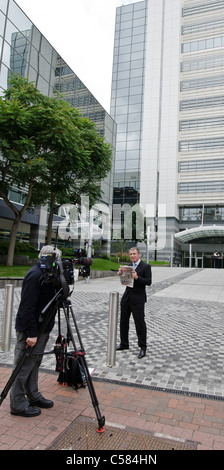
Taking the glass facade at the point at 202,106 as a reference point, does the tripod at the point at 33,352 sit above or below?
below

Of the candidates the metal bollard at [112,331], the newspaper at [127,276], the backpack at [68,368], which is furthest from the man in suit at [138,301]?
the backpack at [68,368]

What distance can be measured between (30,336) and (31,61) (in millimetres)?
30403

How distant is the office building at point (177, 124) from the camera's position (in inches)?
2199

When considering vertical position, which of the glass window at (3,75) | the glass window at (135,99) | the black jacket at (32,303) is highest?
the glass window at (135,99)

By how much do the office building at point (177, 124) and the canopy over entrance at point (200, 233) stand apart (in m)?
0.24

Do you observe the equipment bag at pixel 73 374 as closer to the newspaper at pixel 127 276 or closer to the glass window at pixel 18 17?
the newspaper at pixel 127 276

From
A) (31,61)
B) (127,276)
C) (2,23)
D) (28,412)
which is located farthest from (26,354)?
(31,61)

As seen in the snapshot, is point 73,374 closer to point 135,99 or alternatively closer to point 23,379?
point 23,379

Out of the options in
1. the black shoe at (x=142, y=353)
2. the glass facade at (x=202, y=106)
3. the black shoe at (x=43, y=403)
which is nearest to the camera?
the black shoe at (x=43, y=403)

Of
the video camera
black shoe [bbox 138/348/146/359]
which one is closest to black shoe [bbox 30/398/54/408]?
the video camera

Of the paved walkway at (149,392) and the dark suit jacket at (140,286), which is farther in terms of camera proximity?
the dark suit jacket at (140,286)

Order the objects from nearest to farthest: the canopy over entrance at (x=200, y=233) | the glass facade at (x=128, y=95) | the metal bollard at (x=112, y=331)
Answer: the metal bollard at (x=112, y=331) < the canopy over entrance at (x=200, y=233) < the glass facade at (x=128, y=95)

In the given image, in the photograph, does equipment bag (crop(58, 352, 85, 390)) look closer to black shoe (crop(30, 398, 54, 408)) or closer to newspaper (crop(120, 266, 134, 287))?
black shoe (crop(30, 398, 54, 408))

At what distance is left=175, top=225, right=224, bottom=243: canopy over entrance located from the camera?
1961 inches
